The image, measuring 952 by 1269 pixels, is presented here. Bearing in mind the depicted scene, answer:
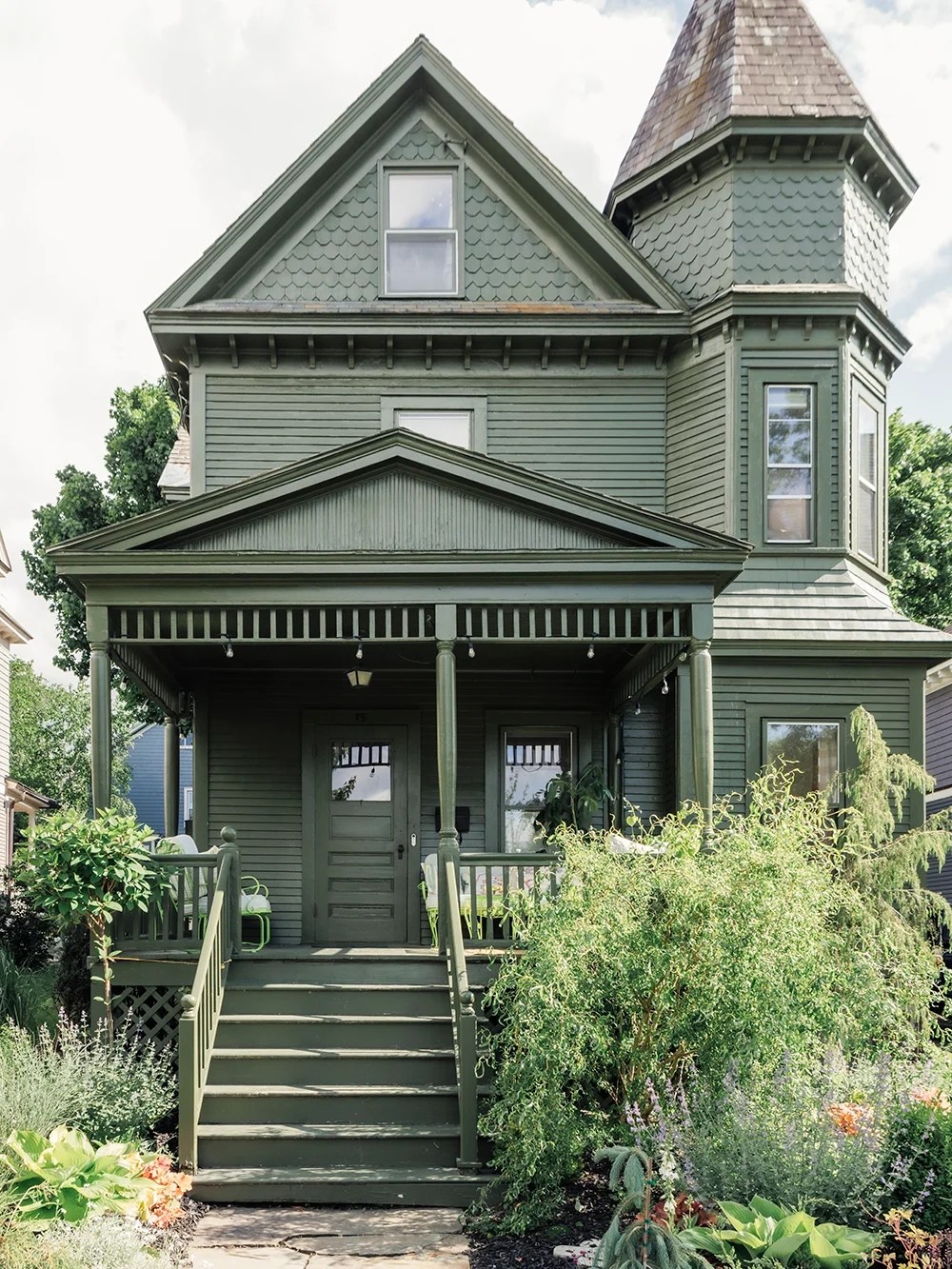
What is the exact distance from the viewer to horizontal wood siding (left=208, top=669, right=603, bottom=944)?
40.8 ft

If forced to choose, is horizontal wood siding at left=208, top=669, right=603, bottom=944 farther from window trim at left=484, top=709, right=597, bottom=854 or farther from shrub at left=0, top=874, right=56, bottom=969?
shrub at left=0, top=874, right=56, bottom=969

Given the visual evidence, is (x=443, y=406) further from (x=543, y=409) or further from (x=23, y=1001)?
(x=23, y=1001)

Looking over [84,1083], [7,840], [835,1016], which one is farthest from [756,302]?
[7,840]

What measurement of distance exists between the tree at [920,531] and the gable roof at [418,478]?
16.0 meters

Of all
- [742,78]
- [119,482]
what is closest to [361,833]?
[742,78]

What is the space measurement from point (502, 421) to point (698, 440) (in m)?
2.10

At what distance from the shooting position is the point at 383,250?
516 inches

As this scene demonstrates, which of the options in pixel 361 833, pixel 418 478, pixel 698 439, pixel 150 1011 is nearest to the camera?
pixel 150 1011

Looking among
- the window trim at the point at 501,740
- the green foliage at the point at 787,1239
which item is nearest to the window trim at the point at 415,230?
the window trim at the point at 501,740

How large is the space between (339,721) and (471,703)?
1.38 metres

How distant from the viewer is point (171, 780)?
13.3 m

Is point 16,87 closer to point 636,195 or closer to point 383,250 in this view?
point 383,250

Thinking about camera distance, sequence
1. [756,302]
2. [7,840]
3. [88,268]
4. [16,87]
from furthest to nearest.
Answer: [88,268]
[7,840]
[16,87]
[756,302]

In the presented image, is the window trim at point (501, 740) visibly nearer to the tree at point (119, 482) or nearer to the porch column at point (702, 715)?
the porch column at point (702, 715)
